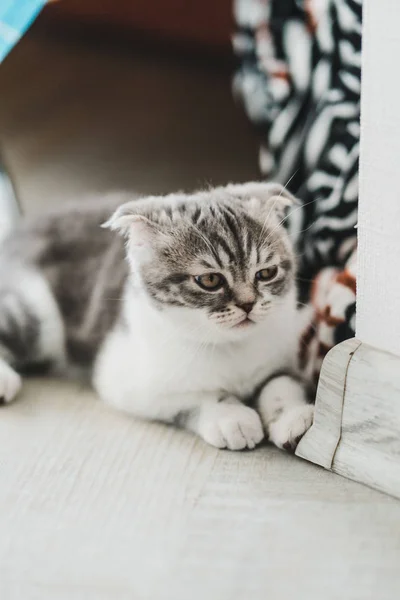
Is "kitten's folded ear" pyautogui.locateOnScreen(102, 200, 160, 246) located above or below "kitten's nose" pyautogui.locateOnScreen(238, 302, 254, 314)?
above

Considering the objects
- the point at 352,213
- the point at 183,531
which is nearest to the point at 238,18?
the point at 352,213

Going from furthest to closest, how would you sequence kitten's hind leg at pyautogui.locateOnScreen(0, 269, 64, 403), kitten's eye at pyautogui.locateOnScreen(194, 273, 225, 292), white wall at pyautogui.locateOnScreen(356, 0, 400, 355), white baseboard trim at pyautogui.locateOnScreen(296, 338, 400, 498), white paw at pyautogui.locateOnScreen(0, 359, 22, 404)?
1. kitten's hind leg at pyautogui.locateOnScreen(0, 269, 64, 403)
2. white paw at pyautogui.locateOnScreen(0, 359, 22, 404)
3. kitten's eye at pyautogui.locateOnScreen(194, 273, 225, 292)
4. white baseboard trim at pyautogui.locateOnScreen(296, 338, 400, 498)
5. white wall at pyautogui.locateOnScreen(356, 0, 400, 355)

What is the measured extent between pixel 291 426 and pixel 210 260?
0.94 feet

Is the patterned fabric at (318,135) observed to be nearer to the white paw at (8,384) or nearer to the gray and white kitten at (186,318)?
the gray and white kitten at (186,318)

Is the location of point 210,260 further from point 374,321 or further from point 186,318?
point 374,321

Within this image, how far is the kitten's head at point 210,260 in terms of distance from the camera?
1254 millimetres

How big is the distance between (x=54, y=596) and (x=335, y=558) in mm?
358

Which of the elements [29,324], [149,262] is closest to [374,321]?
[149,262]

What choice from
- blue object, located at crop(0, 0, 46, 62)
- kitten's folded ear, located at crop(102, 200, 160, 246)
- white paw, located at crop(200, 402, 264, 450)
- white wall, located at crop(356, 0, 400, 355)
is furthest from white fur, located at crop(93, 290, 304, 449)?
blue object, located at crop(0, 0, 46, 62)

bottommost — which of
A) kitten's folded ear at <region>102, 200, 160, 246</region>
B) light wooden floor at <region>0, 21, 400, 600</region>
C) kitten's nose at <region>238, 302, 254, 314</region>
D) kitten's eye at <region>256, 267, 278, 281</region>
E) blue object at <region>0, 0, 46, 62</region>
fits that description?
light wooden floor at <region>0, 21, 400, 600</region>

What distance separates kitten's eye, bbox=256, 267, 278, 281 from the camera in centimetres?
128

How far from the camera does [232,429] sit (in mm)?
1282

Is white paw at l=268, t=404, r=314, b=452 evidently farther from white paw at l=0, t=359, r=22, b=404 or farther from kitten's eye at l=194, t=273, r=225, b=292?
white paw at l=0, t=359, r=22, b=404

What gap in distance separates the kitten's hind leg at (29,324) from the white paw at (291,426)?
0.48 m
